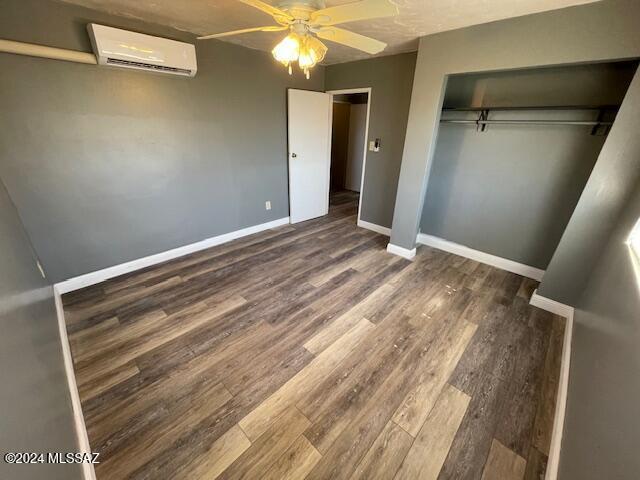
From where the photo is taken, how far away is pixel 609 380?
1.02 m

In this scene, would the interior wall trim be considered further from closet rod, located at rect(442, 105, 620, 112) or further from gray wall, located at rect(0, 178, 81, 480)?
gray wall, located at rect(0, 178, 81, 480)

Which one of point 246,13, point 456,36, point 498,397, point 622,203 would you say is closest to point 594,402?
point 498,397

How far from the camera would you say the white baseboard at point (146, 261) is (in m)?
2.38

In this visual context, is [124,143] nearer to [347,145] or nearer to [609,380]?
[609,380]

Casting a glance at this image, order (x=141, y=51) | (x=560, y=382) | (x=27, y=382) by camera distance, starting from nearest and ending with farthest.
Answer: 1. (x=27, y=382)
2. (x=560, y=382)
3. (x=141, y=51)

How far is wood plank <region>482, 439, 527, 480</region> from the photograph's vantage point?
1204 mm

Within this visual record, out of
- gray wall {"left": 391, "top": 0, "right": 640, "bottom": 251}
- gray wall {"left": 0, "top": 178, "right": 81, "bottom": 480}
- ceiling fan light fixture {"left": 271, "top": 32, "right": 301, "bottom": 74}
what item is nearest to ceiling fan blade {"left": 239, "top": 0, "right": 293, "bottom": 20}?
ceiling fan light fixture {"left": 271, "top": 32, "right": 301, "bottom": 74}

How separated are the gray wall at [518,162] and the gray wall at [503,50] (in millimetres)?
551

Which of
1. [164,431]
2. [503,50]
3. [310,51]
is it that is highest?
[503,50]

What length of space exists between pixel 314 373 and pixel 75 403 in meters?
1.33

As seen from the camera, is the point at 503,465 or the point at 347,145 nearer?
the point at 503,465

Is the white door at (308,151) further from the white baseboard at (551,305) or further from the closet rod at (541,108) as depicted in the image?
the white baseboard at (551,305)

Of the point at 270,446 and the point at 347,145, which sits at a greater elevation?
the point at 347,145

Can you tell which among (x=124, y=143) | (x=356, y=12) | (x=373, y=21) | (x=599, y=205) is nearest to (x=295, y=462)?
(x=356, y=12)
